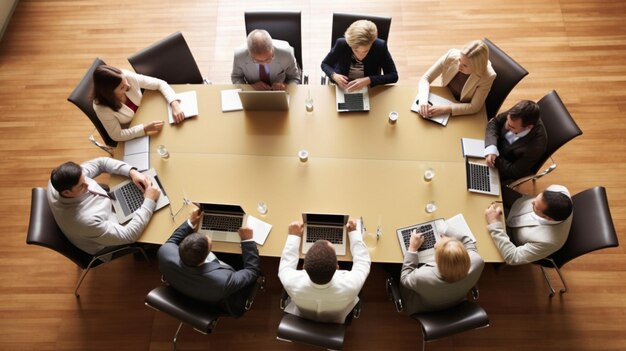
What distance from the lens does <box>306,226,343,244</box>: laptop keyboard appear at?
2.91m

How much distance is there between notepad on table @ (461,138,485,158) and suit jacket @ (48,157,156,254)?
2.40m

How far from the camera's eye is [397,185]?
308 centimetres

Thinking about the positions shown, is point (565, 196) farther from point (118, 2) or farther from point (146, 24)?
point (118, 2)

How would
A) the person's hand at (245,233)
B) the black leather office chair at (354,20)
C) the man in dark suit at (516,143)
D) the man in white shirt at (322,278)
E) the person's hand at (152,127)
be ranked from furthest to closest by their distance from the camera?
the black leather office chair at (354,20) → the person's hand at (152,127) → the man in dark suit at (516,143) → the person's hand at (245,233) → the man in white shirt at (322,278)

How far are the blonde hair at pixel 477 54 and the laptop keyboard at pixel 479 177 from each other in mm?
745

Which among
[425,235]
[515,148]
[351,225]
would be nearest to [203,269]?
[351,225]

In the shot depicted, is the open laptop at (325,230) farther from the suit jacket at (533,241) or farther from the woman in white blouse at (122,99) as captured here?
the woman in white blouse at (122,99)

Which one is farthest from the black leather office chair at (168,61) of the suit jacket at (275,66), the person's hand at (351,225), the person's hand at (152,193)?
the person's hand at (351,225)

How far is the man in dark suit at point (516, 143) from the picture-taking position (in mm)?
2971

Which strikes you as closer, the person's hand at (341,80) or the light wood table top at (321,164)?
the light wood table top at (321,164)

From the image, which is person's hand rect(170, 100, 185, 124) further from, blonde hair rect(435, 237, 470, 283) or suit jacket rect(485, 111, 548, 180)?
suit jacket rect(485, 111, 548, 180)

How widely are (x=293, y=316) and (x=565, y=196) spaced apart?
77.7 inches

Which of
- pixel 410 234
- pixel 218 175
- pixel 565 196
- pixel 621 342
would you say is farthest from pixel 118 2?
pixel 621 342

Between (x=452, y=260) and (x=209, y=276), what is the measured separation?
1.54 metres
